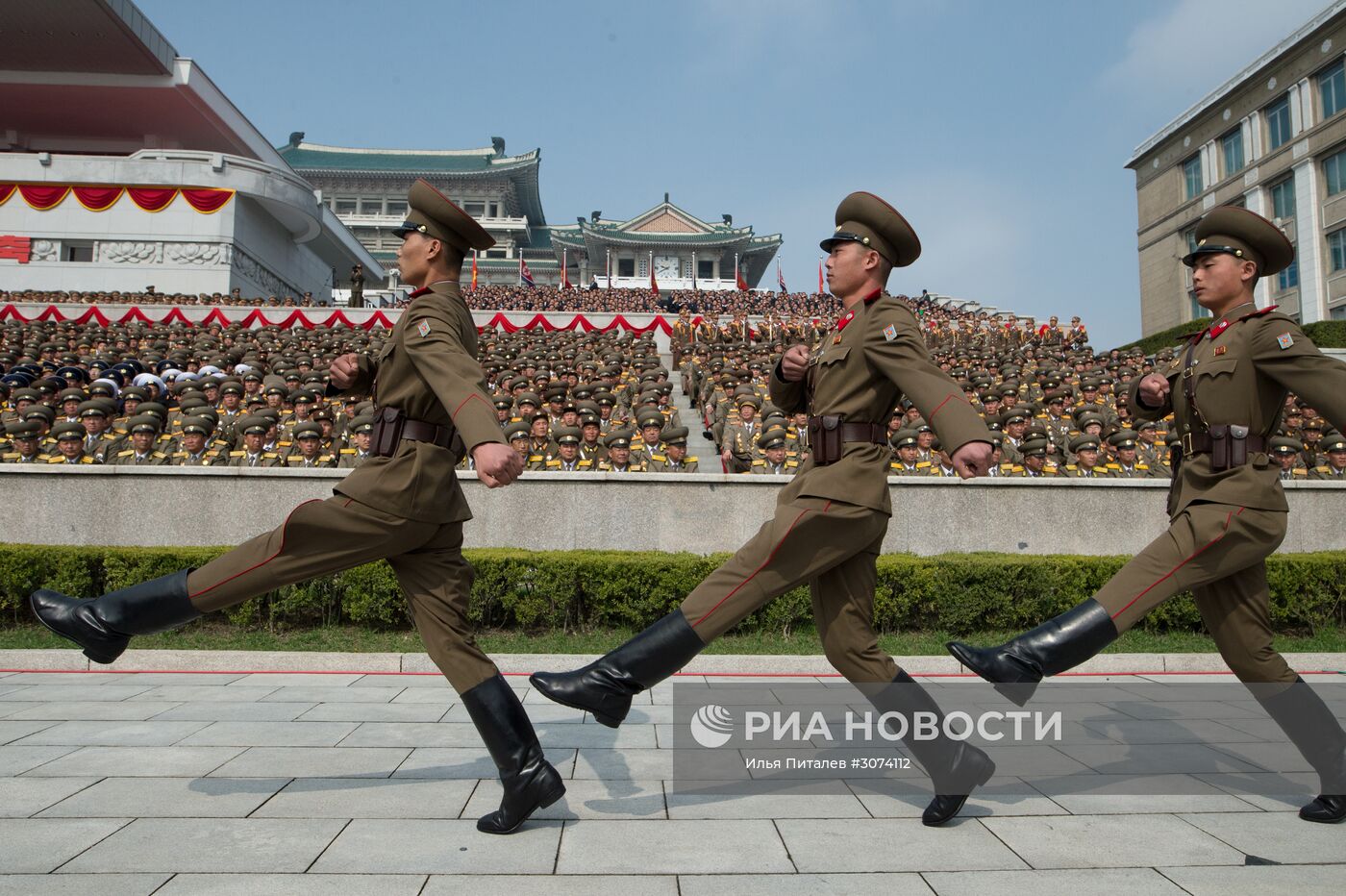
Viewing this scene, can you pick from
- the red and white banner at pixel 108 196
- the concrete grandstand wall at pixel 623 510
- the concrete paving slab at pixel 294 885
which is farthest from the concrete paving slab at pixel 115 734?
the red and white banner at pixel 108 196

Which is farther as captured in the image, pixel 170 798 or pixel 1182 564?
pixel 170 798

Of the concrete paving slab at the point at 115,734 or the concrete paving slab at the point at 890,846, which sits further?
the concrete paving slab at the point at 115,734

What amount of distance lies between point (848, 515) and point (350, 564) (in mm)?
1563

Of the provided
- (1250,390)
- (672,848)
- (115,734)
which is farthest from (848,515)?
(115,734)

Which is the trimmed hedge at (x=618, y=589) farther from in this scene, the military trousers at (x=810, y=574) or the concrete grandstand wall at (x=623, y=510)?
the military trousers at (x=810, y=574)

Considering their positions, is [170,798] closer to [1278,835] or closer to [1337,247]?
[1278,835]

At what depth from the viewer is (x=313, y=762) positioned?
351cm

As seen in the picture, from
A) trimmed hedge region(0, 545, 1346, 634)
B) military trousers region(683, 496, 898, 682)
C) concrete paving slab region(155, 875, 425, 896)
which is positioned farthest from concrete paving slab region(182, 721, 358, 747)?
trimmed hedge region(0, 545, 1346, 634)

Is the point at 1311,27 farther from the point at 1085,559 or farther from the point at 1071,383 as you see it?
the point at 1085,559

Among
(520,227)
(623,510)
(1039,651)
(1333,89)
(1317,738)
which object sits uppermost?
(520,227)

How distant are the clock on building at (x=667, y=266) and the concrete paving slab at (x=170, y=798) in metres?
56.6

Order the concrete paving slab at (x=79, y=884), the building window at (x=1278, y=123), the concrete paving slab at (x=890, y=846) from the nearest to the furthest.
Result: the concrete paving slab at (x=79, y=884) < the concrete paving slab at (x=890, y=846) < the building window at (x=1278, y=123)

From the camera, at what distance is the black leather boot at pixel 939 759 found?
9.11 feet

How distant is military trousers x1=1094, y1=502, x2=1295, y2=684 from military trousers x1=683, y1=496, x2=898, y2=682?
743mm
